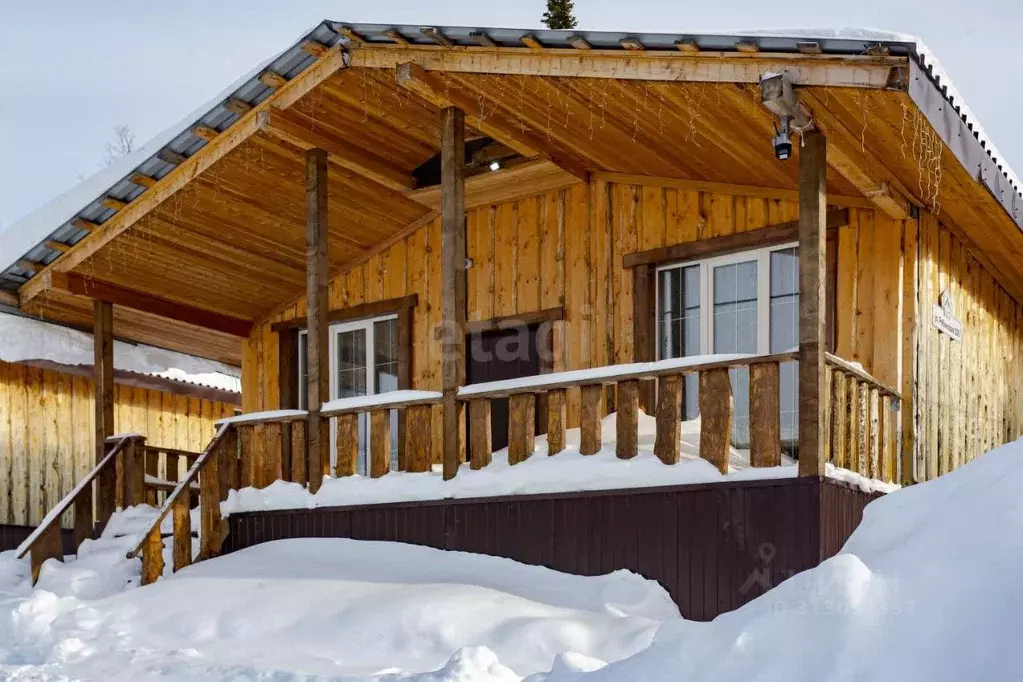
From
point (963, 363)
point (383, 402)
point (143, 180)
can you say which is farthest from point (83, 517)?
point (963, 363)

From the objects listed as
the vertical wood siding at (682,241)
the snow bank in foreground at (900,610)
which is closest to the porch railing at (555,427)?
the vertical wood siding at (682,241)

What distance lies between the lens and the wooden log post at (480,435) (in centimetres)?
888

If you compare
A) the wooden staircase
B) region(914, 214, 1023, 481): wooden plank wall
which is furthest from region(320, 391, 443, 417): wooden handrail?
region(914, 214, 1023, 481): wooden plank wall

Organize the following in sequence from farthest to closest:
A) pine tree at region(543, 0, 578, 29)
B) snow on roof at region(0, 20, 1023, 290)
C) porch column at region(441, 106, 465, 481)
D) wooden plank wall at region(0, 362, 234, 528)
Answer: pine tree at region(543, 0, 578, 29)
wooden plank wall at region(0, 362, 234, 528)
porch column at region(441, 106, 465, 481)
snow on roof at region(0, 20, 1023, 290)

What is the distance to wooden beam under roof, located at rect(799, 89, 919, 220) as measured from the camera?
24.5 feet

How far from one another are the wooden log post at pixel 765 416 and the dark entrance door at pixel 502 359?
3.91 meters

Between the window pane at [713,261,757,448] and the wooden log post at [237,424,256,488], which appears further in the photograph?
the wooden log post at [237,424,256,488]

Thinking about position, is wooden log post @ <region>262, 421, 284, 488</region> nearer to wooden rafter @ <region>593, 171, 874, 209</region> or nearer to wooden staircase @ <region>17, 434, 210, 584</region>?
wooden staircase @ <region>17, 434, 210, 584</region>

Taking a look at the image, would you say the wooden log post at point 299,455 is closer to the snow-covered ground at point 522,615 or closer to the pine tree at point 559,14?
the snow-covered ground at point 522,615

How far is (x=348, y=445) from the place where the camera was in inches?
384

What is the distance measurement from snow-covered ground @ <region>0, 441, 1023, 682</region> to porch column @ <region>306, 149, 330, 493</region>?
2.46ft

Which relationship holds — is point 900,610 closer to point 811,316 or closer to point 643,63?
point 811,316

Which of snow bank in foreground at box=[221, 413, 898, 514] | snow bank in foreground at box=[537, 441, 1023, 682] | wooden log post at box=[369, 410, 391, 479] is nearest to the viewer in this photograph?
snow bank in foreground at box=[537, 441, 1023, 682]

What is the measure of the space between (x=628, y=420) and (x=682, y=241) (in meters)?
2.74
